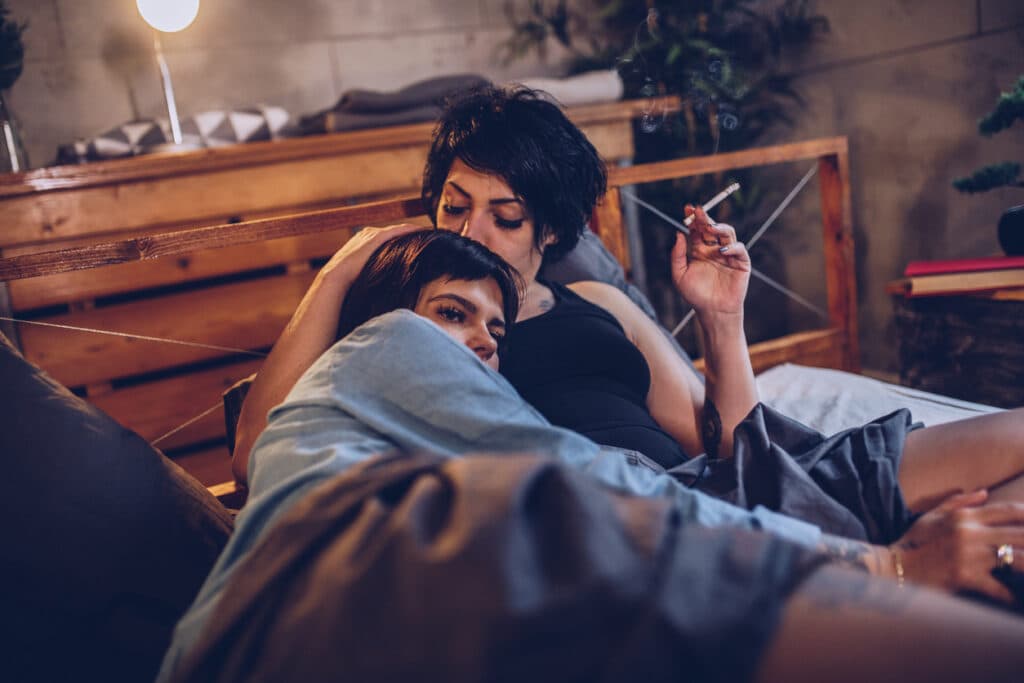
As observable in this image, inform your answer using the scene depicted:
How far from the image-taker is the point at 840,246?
2672mm

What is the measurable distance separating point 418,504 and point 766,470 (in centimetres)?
66

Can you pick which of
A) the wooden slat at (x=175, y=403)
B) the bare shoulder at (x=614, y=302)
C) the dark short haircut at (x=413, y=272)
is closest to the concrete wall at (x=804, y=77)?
the wooden slat at (x=175, y=403)

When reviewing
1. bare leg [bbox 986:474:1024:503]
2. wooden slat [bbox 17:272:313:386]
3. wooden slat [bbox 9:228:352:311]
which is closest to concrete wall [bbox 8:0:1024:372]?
wooden slat [bbox 9:228:352:311]

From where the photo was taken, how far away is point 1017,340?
6.82 ft

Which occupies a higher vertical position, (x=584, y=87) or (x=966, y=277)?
(x=584, y=87)

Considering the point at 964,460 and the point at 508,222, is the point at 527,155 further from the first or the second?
the point at 964,460

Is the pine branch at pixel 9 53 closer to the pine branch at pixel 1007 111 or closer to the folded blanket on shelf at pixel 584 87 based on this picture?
the folded blanket on shelf at pixel 584 87

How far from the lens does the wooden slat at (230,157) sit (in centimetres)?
244

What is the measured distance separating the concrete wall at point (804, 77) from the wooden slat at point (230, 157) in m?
0.78

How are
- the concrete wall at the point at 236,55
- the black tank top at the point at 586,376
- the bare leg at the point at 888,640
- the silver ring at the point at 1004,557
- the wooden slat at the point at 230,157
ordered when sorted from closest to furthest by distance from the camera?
the bare leg at the point at 888,640, the silver ring at the point at 1004,557, the black tank top at the point at 586,376, the wooden slat at the point at 230,157, the concrete wall at the point at 236,55

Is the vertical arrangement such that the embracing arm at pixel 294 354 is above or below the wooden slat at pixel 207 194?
below

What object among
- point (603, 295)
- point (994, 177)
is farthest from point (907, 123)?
point (603, 295)

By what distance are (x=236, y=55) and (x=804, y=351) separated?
2648 millimetres

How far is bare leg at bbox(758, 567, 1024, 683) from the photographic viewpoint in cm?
58
